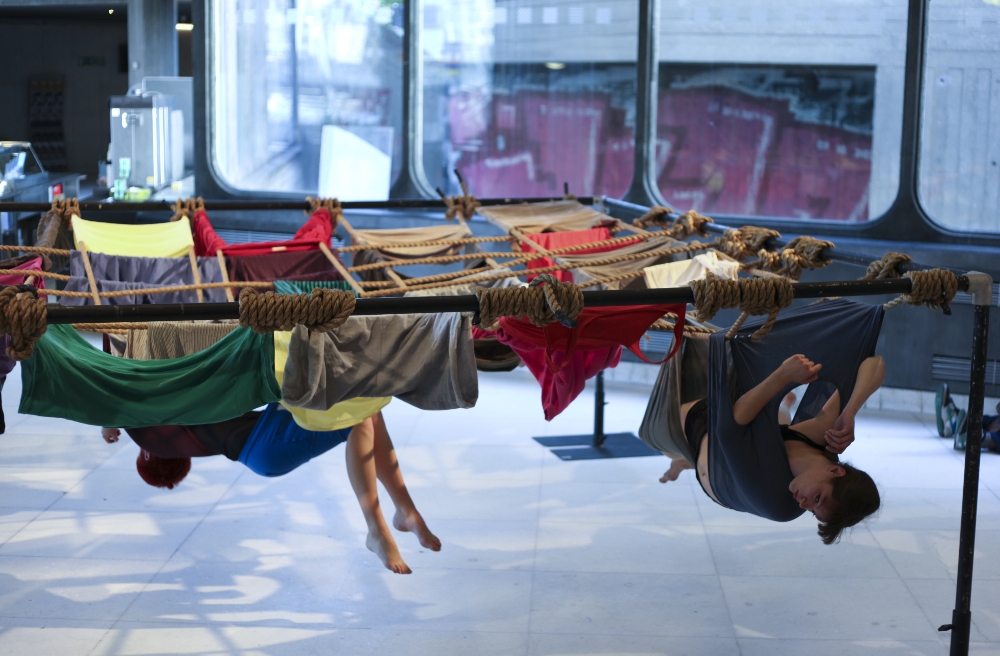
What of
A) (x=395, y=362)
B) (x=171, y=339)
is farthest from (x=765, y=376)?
(x=171, y=339)

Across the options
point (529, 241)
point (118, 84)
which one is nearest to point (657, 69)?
point (529, 241)

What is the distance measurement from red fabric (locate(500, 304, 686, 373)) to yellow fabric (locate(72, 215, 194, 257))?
2.12 meters

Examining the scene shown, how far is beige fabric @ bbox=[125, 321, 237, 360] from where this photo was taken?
283 centimetres

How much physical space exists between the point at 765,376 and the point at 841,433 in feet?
0.74

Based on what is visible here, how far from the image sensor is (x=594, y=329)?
8.15 feet

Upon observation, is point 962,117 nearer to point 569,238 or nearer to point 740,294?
point 569,238

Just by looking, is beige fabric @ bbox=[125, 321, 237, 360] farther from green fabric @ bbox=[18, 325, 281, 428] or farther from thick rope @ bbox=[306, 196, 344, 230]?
thick rope @ bbox=[306, 196, 344, 230]

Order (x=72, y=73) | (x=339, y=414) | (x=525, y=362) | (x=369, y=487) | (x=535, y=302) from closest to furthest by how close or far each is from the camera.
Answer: (x=535, y=302)
(x=339, y=414)
(x=525, y=362)
(x=369, y=487)
(x=72, y=73)

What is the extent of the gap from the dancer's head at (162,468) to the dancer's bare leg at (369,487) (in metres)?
0.59

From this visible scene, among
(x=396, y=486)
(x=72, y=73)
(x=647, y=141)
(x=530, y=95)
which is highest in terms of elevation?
(x=72, y=73)

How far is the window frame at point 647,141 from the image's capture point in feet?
17.5

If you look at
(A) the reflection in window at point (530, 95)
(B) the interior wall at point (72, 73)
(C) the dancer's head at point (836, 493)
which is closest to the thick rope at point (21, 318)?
(C) the dancer's head at point (836, 493)

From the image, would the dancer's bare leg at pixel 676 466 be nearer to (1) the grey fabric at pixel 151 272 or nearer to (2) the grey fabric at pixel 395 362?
(2) the grey fabric at pixel 395 362

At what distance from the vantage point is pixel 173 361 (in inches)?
98.7
